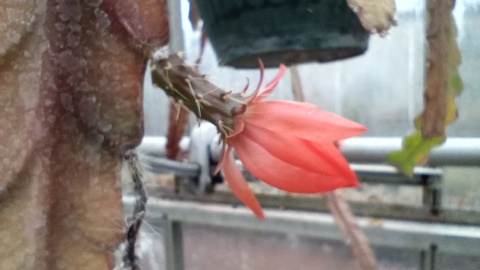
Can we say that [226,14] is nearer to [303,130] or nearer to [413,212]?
[303,130]

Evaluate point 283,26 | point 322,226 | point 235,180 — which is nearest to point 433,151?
point 322,226

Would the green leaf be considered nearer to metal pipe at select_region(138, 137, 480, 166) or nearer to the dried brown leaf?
metal pipe at select_region(138, 137, 480, 166)

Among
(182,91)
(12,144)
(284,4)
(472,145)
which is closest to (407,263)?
(472,145)

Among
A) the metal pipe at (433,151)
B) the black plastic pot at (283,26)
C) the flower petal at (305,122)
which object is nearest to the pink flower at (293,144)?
the flower petal at (305,122)

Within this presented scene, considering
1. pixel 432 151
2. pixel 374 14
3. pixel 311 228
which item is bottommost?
pixel 311 228

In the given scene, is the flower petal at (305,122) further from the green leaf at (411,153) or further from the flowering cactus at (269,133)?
the green leaf at (411,153)

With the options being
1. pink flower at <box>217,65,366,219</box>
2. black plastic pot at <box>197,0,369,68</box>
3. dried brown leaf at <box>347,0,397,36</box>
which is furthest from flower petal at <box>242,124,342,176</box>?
black plastic pot at <box>197,0,369,68</box>

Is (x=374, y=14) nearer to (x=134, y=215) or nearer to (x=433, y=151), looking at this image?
(x=134, y=215)

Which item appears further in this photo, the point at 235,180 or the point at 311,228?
the point at 311,228
